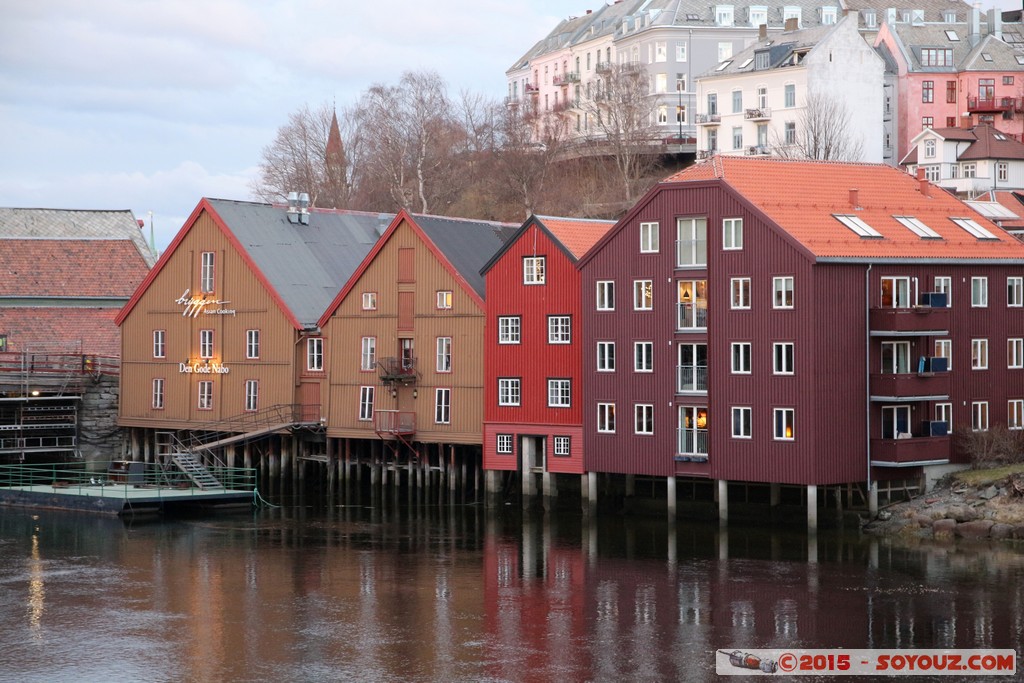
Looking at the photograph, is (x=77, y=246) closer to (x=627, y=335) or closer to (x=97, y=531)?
(x=97, y=531)

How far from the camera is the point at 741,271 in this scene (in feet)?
162

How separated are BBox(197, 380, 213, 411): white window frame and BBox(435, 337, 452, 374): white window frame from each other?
12516mm

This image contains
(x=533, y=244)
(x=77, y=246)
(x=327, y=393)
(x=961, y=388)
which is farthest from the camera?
(x=77, y=246)

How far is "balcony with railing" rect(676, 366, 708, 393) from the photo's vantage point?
165 feet

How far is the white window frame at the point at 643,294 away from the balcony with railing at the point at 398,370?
11.0 metres

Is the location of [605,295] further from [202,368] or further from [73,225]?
[73,225]

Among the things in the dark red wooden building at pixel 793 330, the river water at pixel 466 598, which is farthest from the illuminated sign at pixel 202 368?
the dark red wooden building at pixel 793 330

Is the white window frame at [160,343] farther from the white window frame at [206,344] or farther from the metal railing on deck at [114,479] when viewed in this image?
the metal railing on deck at [114,479]

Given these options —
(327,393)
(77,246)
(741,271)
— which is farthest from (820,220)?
(77,246)

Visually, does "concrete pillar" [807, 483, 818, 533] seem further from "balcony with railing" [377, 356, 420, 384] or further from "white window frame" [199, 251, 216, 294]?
"white window frame" [199, 251, 216, 294]

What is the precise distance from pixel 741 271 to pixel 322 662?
21.1 m

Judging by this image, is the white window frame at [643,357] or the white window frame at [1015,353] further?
the white window frame at [1015,353]

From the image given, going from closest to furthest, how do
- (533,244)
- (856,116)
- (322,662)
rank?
(322,662) → (533,244) → (856,116)

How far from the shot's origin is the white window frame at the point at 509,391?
56.1 metres
